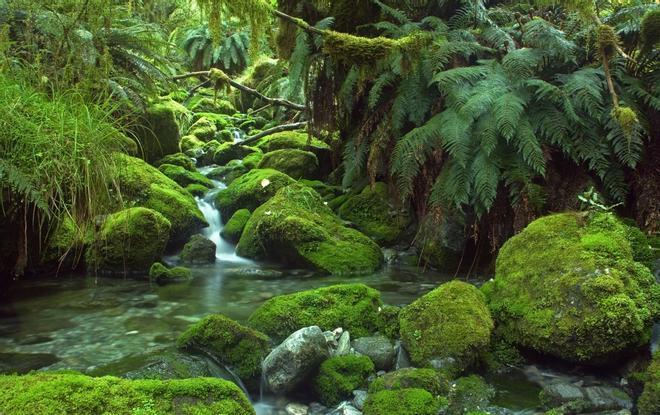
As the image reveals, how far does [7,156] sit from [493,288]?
3.44 m

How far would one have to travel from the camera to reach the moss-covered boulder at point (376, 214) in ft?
24.0

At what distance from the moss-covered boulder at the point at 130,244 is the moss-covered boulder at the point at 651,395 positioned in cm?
510

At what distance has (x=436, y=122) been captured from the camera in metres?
5.57

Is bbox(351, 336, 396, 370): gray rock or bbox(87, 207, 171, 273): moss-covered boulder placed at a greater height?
bbox(87, 207, 171, 273): moss-covered boulder

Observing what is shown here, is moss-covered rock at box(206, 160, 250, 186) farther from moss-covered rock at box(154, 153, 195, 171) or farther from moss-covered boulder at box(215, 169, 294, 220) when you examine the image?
moss-covered boulder at box(215, 169, 294, 220)

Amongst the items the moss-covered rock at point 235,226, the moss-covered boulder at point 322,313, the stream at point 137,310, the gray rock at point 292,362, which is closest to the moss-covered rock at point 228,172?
A: the moss-covered rock at point 235,226

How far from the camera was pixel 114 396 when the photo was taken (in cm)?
233

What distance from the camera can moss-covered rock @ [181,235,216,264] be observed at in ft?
23.6

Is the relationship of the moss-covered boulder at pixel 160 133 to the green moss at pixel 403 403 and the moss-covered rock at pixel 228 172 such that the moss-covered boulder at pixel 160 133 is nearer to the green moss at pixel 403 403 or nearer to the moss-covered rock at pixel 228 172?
the moss-covered rock at pixel 228 172

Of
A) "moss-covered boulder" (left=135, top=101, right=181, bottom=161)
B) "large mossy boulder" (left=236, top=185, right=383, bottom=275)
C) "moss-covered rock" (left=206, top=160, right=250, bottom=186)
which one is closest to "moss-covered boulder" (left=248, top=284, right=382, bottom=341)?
"large mossy boulder" (left=236, top=185, right=383, bottom=275)

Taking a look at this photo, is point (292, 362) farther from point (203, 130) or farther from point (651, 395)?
point (203, 130)

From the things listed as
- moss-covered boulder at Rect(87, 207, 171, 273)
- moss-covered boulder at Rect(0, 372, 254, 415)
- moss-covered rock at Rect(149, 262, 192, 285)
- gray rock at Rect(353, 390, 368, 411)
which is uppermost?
moss-covered boulder at Rect(87, 207, 171, 273)

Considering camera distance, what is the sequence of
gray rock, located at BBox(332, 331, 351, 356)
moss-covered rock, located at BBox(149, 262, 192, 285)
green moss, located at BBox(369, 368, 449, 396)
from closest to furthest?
green moss, located at BBox(369, 368, 449, 396), gray rock, located at BBox(332, 331, 351, 356), moss-covered rock, located at BBox(149, 262, 192, 285)

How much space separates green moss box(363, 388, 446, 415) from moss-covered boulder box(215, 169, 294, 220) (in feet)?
18.2
